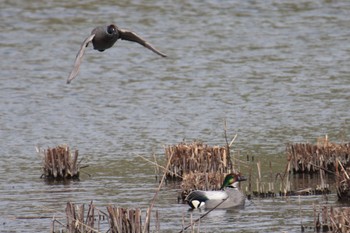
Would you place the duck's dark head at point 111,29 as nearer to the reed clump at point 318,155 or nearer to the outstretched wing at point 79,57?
the outstretched wing at point 79,57

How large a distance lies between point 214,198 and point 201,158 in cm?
172

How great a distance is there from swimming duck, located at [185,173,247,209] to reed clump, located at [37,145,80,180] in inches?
131

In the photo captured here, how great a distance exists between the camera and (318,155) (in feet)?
65.3

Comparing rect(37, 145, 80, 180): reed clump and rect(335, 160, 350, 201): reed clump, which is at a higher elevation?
rect(335, 160, 350, 201): reed clump

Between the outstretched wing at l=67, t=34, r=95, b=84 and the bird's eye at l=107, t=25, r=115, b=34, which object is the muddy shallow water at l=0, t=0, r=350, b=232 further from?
the bird's eye at l=107, t=25, r=115, b=34

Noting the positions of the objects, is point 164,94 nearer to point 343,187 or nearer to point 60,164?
point 60,164

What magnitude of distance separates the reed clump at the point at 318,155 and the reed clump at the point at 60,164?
3782 mm

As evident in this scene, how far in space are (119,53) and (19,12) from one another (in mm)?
6912

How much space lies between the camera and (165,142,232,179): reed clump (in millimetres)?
19547

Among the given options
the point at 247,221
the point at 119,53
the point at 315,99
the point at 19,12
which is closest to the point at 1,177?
the point at 247,221

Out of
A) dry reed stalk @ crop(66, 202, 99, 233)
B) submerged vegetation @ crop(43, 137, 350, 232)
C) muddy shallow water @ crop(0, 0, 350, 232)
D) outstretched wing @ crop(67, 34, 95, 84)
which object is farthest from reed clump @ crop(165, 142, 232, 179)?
dry reed stalk @ crop(66, 202, 99, 233)

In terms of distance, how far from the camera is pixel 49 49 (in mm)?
41250

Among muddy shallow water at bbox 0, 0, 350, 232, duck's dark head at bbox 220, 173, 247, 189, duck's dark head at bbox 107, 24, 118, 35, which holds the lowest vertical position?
muddy shallow water at bbox 0, 0, 350, 232

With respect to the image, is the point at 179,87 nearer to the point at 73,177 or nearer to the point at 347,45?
the point at 347,45
